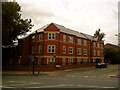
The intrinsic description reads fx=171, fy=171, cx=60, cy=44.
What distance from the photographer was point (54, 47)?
41.6 metres

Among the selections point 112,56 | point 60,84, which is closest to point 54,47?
point 60,84

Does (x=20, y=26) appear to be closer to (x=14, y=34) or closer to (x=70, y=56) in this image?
(x=14, y=34)

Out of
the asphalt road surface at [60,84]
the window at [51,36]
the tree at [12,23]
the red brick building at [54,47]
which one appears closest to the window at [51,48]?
the red brick building at [54,47]

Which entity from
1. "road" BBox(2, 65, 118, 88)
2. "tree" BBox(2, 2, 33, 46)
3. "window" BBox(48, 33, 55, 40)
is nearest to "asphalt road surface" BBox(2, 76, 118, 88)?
"road" BBox(2, 65, 118, 88)

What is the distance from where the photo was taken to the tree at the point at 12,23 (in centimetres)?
3035

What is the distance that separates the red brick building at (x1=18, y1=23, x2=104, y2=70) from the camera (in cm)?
4128

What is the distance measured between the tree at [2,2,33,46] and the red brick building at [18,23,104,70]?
3479mm

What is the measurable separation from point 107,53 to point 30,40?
134ft

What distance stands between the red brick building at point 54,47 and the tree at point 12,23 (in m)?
3.48

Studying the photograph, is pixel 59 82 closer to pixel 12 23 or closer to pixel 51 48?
pixel 12 23

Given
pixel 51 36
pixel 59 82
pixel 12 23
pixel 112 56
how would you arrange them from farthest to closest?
1. pixel 112 56
2. pixel 51 36
3. pixel 12 23
4. pixel 59 82

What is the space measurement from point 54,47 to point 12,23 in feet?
40.5

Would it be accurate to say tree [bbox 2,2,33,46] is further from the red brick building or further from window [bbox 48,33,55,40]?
window [bbox 48,33,55,40]

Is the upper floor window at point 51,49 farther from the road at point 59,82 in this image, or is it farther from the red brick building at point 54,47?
the road at point 59,82
